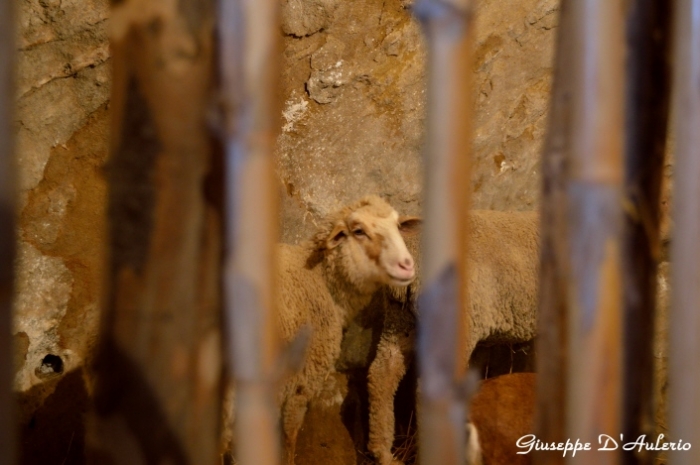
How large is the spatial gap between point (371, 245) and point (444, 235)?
1.76 m

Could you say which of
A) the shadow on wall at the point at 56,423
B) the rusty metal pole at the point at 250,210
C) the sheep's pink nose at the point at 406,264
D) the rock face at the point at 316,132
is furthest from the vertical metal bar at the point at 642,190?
the shadow on wall at the point at 56,423

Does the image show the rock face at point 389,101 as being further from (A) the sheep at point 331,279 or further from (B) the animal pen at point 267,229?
(B) the animal pen at point 267,229

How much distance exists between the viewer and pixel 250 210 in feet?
3.06

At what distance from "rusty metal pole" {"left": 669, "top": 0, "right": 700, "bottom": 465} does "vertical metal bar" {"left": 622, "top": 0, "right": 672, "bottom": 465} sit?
2.2 inches

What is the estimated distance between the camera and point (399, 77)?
3.42 m

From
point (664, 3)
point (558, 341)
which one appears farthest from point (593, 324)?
point (664, 3)

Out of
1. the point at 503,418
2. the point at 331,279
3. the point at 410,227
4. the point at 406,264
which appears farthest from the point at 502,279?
the point at 503,418

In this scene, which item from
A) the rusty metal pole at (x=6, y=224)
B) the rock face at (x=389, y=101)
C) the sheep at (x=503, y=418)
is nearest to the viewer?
the rusty metal pole at (x=6, y=224)

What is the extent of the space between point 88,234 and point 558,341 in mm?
2612

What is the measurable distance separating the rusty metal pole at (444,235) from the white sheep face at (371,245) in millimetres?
1613

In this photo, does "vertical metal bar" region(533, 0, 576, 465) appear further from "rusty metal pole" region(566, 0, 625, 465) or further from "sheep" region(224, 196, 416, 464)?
"sheep" region(224, 196, 416, 464)

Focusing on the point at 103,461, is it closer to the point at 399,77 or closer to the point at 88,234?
the point at 88,234

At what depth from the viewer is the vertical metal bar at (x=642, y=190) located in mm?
994

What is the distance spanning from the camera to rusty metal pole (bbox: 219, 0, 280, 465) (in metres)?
0.92
